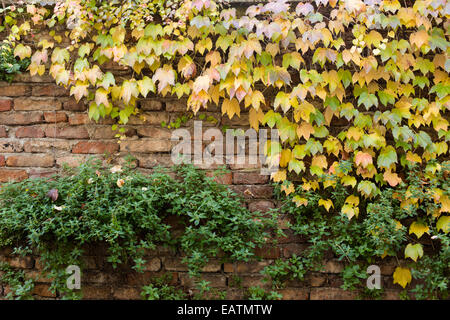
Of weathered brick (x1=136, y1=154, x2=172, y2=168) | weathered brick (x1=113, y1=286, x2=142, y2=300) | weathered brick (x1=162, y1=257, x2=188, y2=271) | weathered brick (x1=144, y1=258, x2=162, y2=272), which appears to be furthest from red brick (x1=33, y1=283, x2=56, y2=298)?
weathered brick (x1=136, y1=154, x2=172, y2=168)

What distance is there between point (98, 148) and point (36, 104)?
0.57m

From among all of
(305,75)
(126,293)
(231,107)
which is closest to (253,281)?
(126,293)

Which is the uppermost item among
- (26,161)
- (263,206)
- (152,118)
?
(152,118)

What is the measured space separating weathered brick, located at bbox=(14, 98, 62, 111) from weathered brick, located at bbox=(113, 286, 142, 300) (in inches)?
54.7

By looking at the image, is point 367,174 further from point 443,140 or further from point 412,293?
point 412,293

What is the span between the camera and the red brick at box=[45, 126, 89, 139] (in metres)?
2.79

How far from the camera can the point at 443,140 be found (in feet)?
8.66

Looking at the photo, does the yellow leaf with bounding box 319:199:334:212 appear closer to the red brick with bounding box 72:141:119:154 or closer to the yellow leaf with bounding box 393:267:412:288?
the yellow leaf with bounding box 393:267:412:288

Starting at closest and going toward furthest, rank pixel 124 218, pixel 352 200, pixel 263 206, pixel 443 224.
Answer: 1. pixel 124 218
2. pixel 443 224
3. pixel 352 200
4. pixel 263 206

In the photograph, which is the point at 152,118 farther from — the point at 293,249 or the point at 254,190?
the point at 293,249

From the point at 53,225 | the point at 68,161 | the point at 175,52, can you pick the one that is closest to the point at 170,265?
the point at 53,225

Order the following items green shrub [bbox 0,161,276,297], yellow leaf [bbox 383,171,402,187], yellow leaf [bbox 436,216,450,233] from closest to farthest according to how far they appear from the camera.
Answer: green shrub [bbox 0,161,276,297], yellow leaf [bbox 436,216,450,233], yellow leaf [bbox 383,171,402,187]

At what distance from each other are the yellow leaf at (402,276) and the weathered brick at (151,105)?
2.01 meters

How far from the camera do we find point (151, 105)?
9.06 feet
